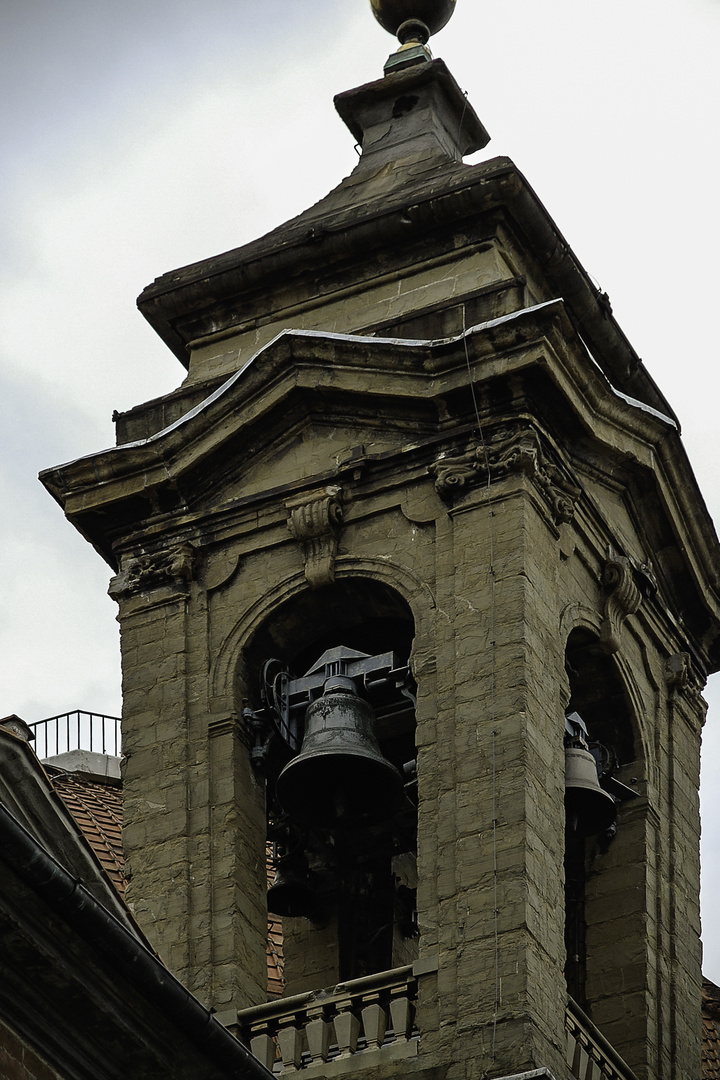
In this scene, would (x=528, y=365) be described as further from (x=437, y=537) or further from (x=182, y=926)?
(x=182, y=926)

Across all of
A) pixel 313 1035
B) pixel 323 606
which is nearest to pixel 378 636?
pixel 323 606

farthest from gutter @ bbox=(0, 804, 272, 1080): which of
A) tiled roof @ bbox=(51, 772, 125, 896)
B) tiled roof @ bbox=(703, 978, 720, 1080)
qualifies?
tiled roof @ bbox=(703, 978, 720, 1080)

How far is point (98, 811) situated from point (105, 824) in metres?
0.46

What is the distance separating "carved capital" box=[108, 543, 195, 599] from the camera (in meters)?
29.0

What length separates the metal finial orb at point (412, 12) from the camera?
34.2 meters

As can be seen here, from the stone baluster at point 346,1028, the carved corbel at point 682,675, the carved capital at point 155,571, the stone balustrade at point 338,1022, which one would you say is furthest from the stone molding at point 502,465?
the stone baluster at point 346,1028

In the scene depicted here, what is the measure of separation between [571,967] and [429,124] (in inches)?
351

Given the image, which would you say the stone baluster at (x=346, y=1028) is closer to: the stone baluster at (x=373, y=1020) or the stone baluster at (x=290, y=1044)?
the stone baluster at (x=373, y=1020)

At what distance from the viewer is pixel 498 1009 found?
25094 millimetres

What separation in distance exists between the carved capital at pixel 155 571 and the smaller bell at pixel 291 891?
2.67m

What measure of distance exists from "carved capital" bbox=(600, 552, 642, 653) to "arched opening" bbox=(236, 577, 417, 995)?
1711 mm

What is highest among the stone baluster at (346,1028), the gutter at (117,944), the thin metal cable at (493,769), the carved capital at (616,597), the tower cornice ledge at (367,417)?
the tower cornice ledge at (367,417)

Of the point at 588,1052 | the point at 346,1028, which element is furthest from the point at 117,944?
the point at 588,1052

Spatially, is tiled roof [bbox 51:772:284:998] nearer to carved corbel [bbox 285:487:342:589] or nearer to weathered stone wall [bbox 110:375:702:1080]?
weathered stone wall [bbox 110:375:702:1080]
